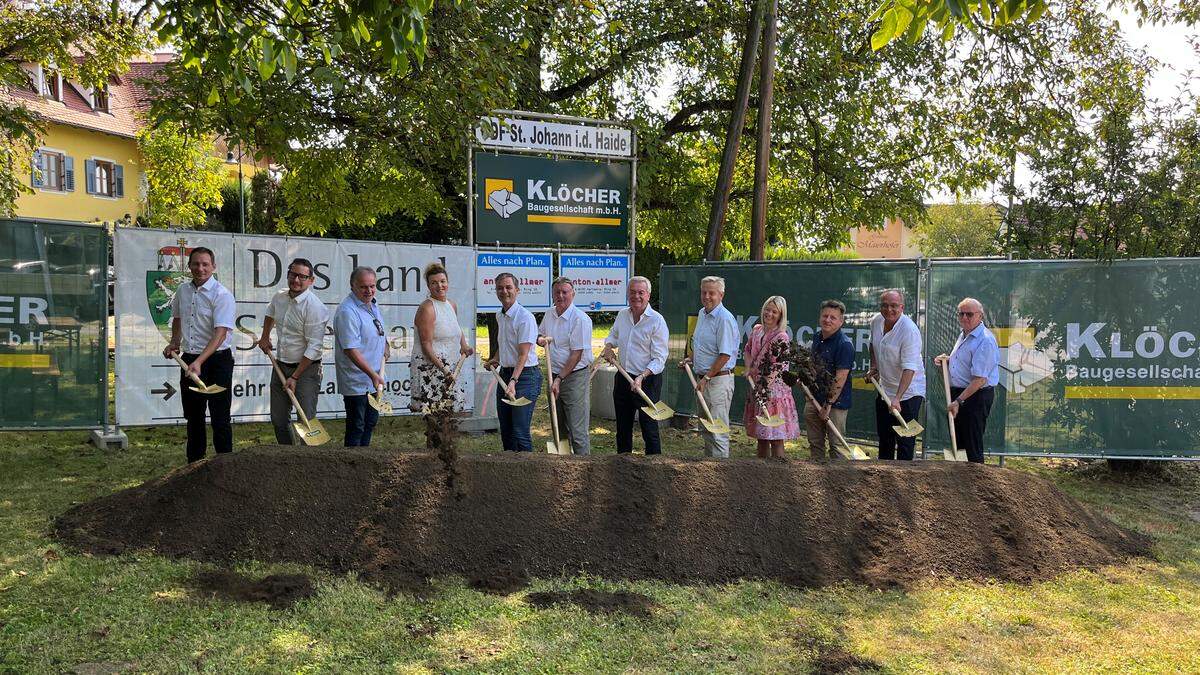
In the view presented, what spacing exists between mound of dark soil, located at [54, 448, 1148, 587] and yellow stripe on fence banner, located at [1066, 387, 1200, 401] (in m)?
2.49

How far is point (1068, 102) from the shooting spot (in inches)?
547

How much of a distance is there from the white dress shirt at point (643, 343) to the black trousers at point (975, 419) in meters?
2.52

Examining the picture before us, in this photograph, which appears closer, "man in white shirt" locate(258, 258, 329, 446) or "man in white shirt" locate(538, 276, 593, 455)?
"man in white shirt" locate(258, 258, 329, 446)

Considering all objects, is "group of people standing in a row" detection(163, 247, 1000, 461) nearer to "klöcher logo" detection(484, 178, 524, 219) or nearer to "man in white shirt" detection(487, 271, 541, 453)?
"man in white shirt" detection(487, 271, 541, 453)

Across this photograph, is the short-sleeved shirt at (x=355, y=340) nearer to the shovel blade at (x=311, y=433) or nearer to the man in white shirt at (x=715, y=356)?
the shovel blade at (x=311, y=433)

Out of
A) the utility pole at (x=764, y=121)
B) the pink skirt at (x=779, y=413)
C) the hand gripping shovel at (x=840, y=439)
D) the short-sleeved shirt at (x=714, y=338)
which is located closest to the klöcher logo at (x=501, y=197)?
the utility pole at (x=764, y=121)

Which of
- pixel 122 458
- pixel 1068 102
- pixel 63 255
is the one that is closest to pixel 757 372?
pixel 122 458

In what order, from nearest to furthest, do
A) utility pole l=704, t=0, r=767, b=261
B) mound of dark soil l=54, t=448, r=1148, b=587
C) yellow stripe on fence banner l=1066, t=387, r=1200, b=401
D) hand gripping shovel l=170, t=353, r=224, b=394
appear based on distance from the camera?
mound of dark soil l=54, t=448, r=1148, b=587
hand gripping shovel l=170, t=353, r=224, b=394
yellow stripe on fence banner l=1066, t=387, r=1200, b=401
utility pole l=704, t=0, r=767, b=261

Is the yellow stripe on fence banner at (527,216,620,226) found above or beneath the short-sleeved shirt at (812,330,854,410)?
above

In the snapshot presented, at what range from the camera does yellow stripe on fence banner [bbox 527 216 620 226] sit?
10.9 meters

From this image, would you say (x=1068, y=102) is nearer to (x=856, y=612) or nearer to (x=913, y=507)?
(x=913, y=507)

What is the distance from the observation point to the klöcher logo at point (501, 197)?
1065cm

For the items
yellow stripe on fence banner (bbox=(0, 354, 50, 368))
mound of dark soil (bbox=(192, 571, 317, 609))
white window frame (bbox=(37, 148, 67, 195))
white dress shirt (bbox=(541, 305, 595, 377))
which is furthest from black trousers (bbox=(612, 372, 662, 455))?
white window frame (bbox=(37, 148, 67, 195))

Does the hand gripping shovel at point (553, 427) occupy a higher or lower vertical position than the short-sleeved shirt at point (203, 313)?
lower
